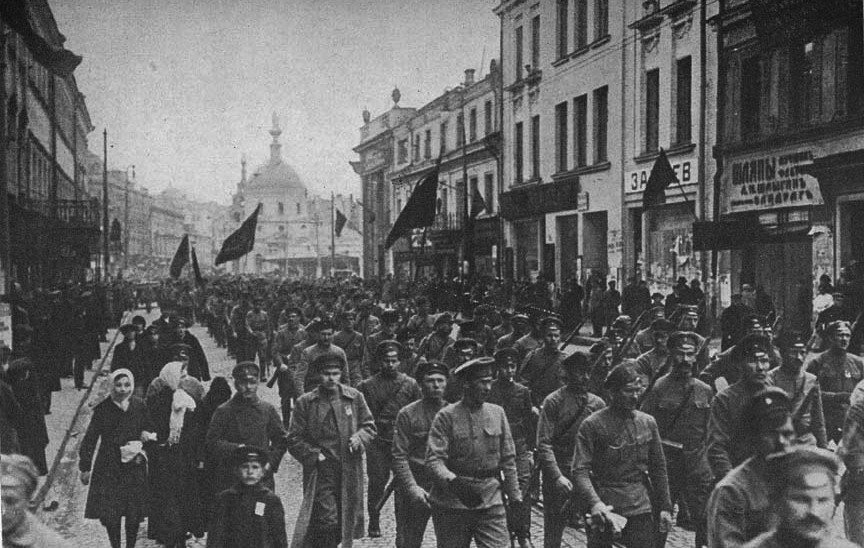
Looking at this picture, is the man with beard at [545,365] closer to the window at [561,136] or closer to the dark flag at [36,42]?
the dark flag at [36,42]

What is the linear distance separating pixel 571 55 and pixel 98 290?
30.5 ft

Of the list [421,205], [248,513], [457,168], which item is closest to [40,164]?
[421,205]

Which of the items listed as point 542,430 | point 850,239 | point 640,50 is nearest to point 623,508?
point 542,430

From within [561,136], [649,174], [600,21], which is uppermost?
[600,21]

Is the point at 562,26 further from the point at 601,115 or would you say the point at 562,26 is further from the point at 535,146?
the point at 535,146

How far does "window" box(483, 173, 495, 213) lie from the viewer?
102ft

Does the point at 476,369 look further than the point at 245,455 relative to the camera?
Yes

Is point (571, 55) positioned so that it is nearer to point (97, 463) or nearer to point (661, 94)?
point (661, 94)

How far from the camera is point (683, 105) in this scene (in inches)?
516

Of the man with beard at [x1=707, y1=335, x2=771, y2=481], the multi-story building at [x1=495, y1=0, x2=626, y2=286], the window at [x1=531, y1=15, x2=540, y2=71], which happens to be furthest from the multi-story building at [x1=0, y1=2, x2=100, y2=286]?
the window at [x1=531, y1=15, x2=540, y2=71]

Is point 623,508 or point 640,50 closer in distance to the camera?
point 623,508

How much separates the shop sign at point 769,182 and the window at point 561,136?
13.6 feet

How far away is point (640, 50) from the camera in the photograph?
1360 cm

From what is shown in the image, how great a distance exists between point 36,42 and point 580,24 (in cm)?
948
